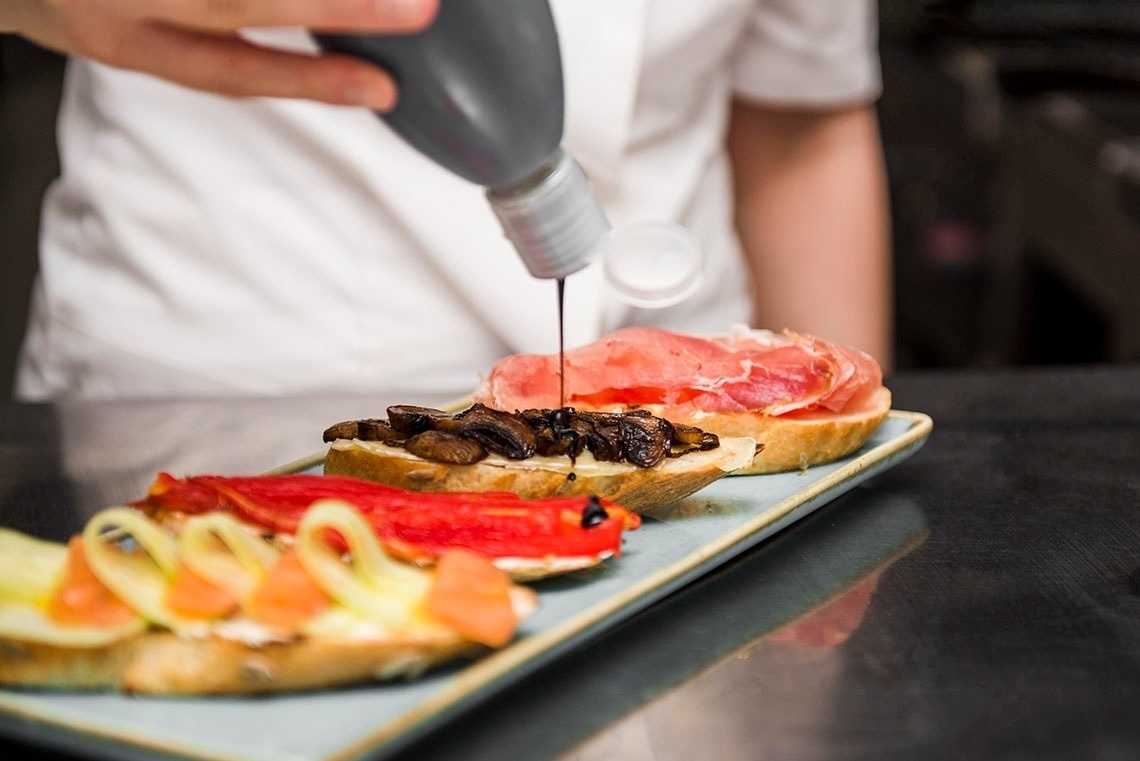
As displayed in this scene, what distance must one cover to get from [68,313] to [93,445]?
325 millimetres

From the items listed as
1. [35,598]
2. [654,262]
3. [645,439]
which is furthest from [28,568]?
[654,262]

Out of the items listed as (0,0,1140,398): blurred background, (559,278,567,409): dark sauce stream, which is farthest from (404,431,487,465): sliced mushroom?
(0,0,1140,398): blurred background

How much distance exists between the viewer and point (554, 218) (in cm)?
89

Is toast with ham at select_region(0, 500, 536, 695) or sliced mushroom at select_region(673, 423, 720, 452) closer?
toast with ham at select_region(0, 500, 536, 695)

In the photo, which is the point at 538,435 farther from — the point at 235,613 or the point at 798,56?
the point at 798,56

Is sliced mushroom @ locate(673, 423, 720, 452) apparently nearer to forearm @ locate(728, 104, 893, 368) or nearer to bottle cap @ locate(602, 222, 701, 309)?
bottle cap @ locate(602, 222, 701, 309)

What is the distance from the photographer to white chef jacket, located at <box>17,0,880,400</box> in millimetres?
1380

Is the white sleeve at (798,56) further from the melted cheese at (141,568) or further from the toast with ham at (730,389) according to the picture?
the melted cheese at (141,568)

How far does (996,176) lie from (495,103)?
8.12 feet

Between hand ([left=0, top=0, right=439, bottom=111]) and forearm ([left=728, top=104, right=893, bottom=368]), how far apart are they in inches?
43.6

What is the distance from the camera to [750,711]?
2.14 feet

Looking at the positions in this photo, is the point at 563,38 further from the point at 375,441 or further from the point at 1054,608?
the point at 1054,608

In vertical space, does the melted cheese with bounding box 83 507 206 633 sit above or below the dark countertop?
above

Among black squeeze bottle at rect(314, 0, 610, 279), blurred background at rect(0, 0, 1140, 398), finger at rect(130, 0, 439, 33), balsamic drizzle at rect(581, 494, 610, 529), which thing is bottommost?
blurred background at rect(0, 0, 1140, 398)
